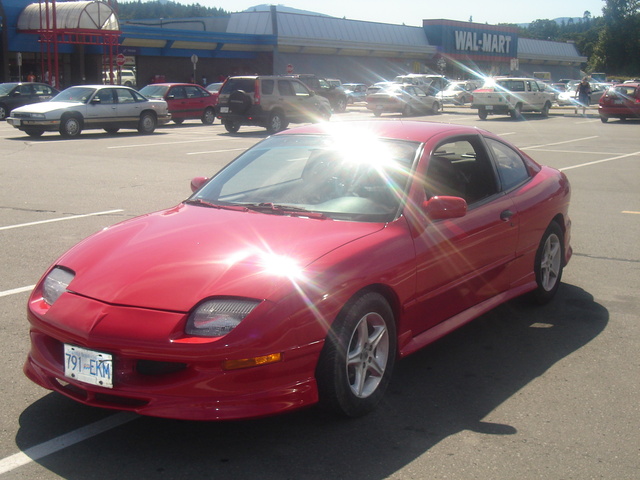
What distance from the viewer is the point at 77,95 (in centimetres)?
2350

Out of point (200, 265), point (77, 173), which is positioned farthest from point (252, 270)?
point (77, 173)

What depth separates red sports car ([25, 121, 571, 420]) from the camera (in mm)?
3543

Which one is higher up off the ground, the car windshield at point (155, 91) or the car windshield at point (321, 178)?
the car windshield at point (321, 178)

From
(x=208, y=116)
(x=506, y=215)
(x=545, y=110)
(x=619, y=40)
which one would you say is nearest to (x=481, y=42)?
(x=619, y=40)

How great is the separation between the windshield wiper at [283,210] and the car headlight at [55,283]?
3.84ft

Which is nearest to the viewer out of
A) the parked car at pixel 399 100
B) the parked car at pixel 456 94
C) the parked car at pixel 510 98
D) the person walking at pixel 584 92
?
the parked car at pixel 510 98

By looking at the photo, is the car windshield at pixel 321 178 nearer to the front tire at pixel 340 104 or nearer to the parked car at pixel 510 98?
the parked car at pixel 510 98

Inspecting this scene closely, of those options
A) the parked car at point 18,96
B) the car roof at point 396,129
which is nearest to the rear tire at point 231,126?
the parked car at point 18,96

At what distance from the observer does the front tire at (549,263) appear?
6074mm

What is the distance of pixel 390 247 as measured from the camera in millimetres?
4289

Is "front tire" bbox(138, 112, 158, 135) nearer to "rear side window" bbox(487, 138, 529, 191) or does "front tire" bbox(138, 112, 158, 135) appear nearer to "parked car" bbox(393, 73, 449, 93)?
"parked car" bbox(393, 73, 449, 93)

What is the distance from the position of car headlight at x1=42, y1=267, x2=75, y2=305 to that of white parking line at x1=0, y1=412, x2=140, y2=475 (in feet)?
2.16

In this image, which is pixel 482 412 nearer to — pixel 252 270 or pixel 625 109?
pixel 252 270

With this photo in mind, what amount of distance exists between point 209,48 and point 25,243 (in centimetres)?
4872
